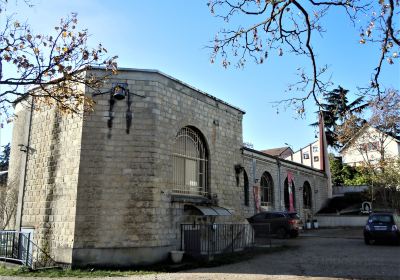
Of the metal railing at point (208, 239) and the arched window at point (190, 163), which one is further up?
the arched window at point (190, 163)

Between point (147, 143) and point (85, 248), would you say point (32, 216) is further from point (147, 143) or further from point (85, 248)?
point (147, 143)

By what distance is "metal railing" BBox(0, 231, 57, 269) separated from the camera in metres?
12.8

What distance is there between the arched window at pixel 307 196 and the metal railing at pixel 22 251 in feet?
80.8

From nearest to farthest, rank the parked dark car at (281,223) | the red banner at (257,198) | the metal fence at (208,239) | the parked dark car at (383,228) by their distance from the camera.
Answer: the metal fence at (208,239)
the parked dark car at (383,228)
the parked dark car at (281,223)
the red banner at (257,198)

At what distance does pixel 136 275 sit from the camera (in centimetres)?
1105

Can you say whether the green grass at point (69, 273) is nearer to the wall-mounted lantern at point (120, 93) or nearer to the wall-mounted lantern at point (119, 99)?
the wall-mounted lantern at point (119, 99)

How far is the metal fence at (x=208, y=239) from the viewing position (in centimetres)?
1374

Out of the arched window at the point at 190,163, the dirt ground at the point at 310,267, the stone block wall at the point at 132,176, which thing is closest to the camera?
the dirt ground at the point at 310,267

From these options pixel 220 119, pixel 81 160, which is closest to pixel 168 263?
pixel 81 160

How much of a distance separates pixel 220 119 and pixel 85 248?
8.13 meters

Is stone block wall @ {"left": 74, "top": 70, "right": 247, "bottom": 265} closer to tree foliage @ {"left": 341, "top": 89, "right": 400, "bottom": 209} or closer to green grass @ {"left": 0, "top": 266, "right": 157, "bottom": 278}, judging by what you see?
green grass @ {"left": 0, "top": 266, "right": 157, "bottom": 278}

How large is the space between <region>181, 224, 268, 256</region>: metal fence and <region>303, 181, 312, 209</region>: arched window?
1999cm

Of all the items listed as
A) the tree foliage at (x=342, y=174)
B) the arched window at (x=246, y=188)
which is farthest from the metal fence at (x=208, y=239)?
the tree foliage at (x=342, y=174)

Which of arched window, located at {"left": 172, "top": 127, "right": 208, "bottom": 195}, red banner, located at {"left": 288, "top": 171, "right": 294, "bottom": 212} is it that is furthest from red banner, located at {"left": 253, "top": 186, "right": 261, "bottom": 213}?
arched window, located at {"left": 172, "top": 127, "right": 208, "bottom": 195}
